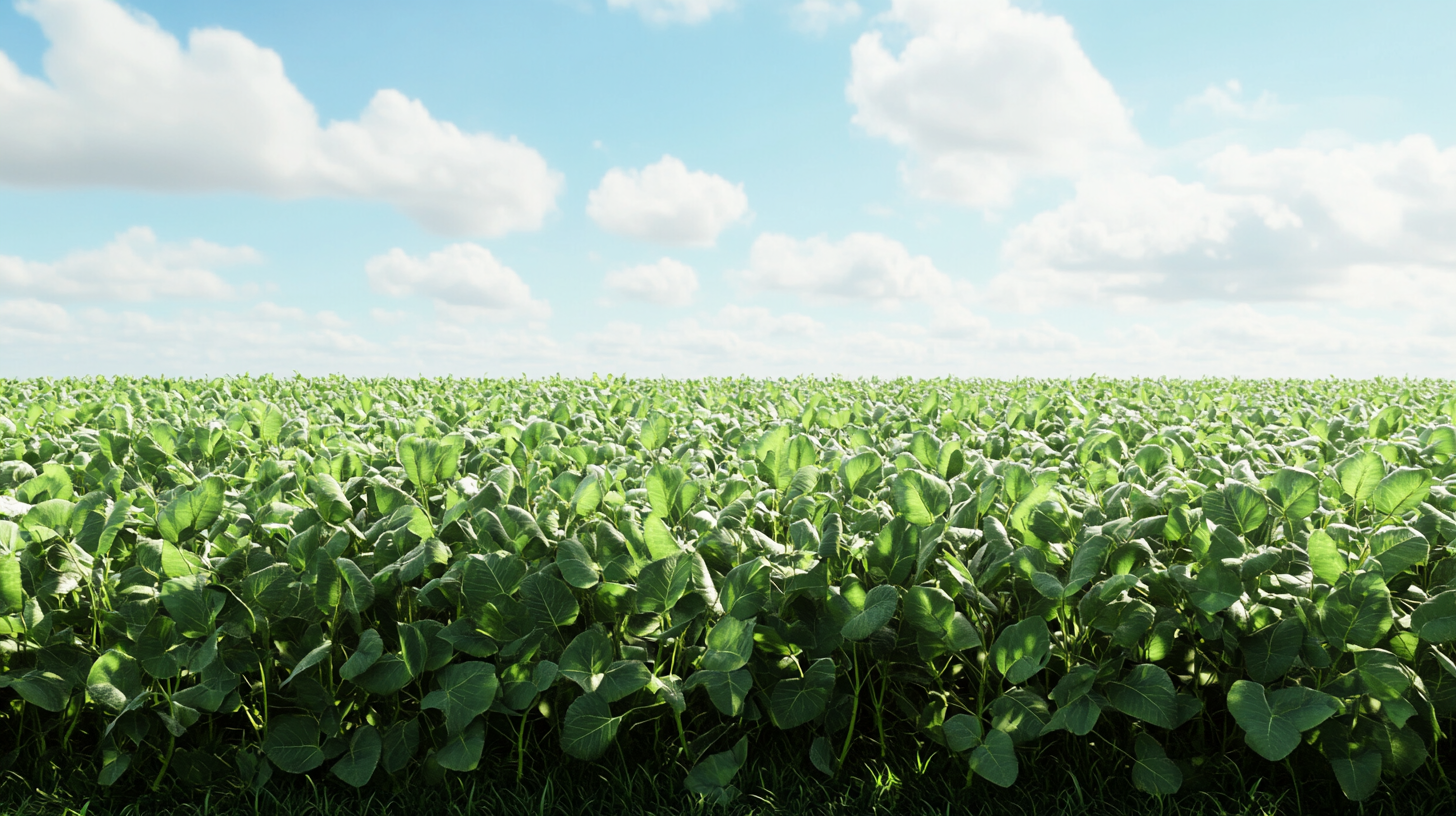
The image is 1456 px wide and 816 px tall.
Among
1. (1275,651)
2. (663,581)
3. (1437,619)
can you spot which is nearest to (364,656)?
(663,581)

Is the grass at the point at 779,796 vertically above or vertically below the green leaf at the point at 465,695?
below

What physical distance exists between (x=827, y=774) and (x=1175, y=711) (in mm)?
1063

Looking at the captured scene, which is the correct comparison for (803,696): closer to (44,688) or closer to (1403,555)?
(1403,555)

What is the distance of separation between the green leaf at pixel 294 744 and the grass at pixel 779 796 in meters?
0.09

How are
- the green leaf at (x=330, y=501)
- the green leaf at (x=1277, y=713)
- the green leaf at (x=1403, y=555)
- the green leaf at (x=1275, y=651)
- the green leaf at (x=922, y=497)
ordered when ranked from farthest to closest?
1. the green leaf at (x=330, y=501)
2. the green leaf at (x=922, y=497)
3. the green leaf at (x=1275, y=651)
4. the green leaf at (x=1403, y=555)
5. the green leaf at (x=1277, y=713)

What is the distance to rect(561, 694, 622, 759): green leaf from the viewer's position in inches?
101

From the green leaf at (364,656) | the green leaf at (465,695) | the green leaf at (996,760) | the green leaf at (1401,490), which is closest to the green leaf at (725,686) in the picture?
the green leaf at (465,695)

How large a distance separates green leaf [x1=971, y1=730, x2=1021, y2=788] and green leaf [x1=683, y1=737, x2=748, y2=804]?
0.70m

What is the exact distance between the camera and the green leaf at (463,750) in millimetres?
2625

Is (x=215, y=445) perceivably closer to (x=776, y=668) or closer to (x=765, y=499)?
(x=765, y=499)

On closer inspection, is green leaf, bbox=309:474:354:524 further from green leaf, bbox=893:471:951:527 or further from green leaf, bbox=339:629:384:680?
green leaf, bbox=893:471:951:527

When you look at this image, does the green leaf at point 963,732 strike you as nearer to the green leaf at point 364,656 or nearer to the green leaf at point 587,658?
the green leaf at point 587,658

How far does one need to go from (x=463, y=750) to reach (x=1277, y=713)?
2.35 m

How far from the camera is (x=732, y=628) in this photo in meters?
2.51
